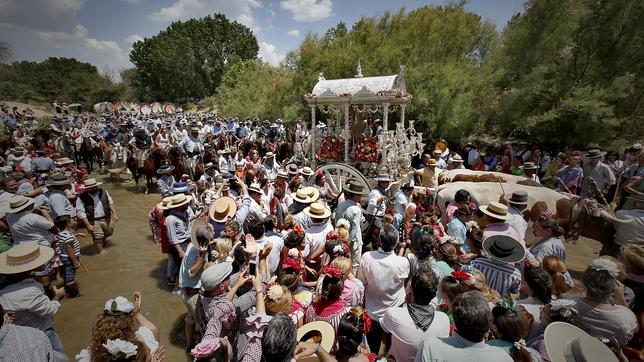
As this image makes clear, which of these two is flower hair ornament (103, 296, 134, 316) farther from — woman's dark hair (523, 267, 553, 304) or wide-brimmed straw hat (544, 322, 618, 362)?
woman's dark hair (523, 267, 553, 304)

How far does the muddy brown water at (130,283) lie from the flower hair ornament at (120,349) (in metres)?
2.47

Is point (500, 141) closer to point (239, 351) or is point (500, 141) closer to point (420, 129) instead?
point (420, 129)

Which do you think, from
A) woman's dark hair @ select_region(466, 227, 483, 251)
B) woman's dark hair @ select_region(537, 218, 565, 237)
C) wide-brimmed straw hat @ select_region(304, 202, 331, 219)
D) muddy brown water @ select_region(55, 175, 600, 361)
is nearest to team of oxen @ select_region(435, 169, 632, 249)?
muddy brown water @ select_region(55, 175, 600, 361)

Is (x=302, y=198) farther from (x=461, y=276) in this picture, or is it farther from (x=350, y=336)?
(x=350, y=336)

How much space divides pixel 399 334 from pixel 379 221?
3457mm

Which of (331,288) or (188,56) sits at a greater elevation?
(188,56)

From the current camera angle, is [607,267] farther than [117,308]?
Yes

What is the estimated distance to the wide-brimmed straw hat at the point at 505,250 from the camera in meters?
3.32

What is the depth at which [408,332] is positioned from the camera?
8.18 ft

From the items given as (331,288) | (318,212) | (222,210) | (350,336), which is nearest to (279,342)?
(350,336)

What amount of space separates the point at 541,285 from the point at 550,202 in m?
4.20

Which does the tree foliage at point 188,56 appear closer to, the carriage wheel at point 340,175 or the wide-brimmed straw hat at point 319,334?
the carriage wheel at point 340,175

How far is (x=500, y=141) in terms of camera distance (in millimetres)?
15797

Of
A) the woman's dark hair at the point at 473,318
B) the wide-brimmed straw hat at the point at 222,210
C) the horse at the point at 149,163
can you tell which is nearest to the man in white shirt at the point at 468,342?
the woman's dark hair at the point at 473,318
